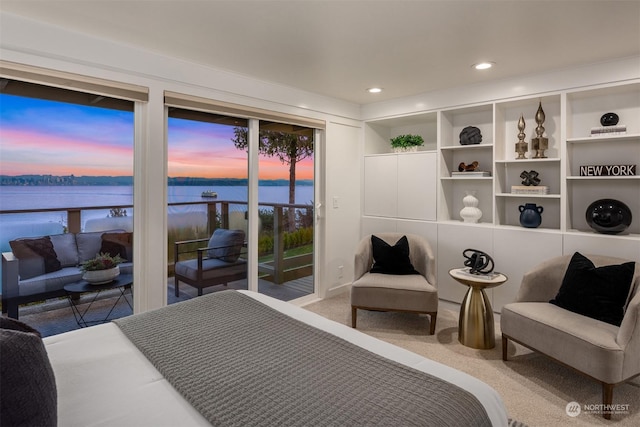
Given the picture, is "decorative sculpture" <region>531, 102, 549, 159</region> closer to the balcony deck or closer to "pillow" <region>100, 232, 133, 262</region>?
the balcony deck

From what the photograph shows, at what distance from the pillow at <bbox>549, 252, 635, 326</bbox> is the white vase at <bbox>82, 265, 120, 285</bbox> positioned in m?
3.39

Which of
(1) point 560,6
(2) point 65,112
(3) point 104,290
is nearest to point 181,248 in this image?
(3) point 104,290

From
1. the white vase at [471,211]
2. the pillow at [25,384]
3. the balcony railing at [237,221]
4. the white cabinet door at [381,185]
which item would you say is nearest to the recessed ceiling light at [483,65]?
the white vase at [471,211]

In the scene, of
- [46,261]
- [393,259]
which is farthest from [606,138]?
[46,261]

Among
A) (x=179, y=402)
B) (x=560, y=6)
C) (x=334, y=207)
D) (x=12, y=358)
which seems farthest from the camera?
(x=334, y=207)

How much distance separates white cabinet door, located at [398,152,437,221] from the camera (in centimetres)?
419

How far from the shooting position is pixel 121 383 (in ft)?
4.34

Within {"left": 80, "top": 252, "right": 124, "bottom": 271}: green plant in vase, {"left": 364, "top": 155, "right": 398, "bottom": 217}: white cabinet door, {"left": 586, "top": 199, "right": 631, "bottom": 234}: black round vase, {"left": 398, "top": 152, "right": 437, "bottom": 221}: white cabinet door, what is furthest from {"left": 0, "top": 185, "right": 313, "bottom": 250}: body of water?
{"left": 586, "top": 199, "right": 631, "bottom": 234}: black round vase

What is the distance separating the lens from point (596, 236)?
3127mm

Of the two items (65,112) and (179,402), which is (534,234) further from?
(65,112)

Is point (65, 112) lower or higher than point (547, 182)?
higher

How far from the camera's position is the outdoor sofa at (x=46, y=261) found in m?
2.53

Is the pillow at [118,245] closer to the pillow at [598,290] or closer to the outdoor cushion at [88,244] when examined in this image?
the outdoor cushion at [88,244]

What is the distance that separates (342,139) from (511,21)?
2427 mm
